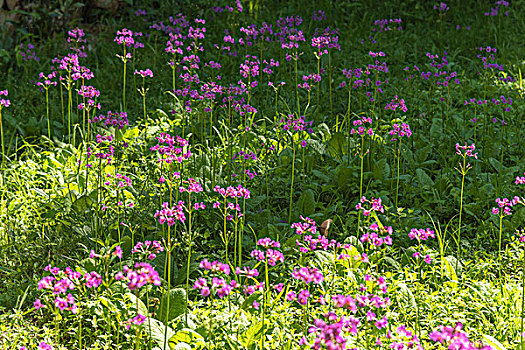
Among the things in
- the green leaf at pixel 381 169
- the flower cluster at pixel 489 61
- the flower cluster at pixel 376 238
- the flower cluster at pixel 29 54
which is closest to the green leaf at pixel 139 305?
the flower cluster at pixel 376 238

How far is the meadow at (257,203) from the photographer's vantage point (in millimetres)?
2518

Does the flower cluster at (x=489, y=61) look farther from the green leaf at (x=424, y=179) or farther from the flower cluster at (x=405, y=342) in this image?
the flower cluster at (x=405, y=342)

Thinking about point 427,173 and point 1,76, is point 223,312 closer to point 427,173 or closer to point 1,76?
point 427,173

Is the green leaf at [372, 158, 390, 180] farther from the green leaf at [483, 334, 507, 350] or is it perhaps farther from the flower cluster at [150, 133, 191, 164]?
the green leaf at [483, 334, 507, 350]

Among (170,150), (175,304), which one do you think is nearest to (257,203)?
(170,150)

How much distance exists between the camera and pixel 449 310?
8.86 ft

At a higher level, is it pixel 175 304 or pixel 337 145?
pixel 337 145

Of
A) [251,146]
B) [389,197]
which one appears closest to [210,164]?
[251,146]

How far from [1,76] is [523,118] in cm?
444

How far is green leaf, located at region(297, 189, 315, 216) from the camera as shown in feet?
11.4

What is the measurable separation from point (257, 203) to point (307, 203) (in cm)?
29

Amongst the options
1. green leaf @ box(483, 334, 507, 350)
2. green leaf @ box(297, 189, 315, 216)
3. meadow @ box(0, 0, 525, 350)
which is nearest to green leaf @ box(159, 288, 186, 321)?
meadow @ box(0, 0, 525, 350)

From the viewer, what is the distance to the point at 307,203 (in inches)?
136

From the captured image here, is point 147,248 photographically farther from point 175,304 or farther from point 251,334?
point 251,334
